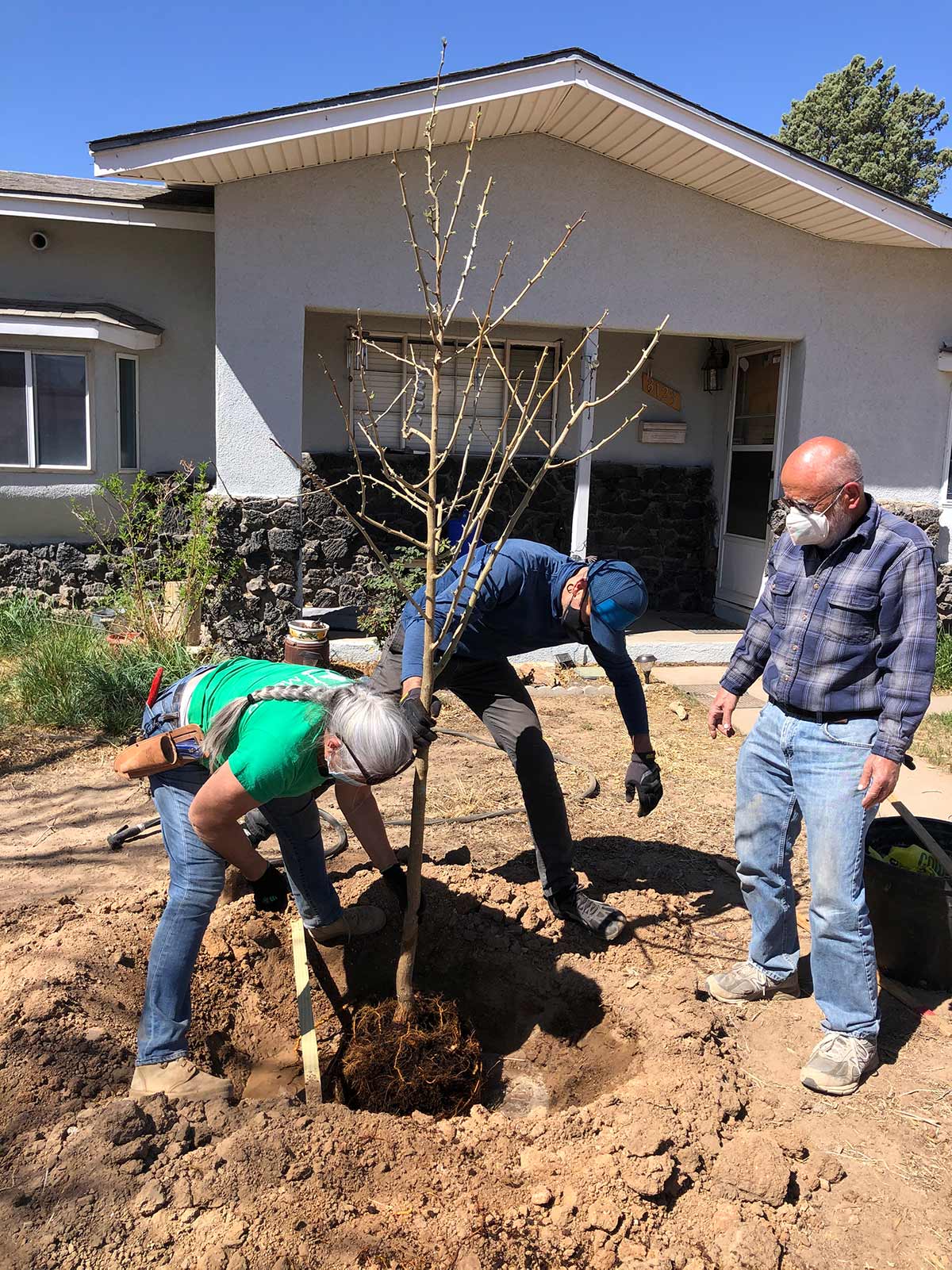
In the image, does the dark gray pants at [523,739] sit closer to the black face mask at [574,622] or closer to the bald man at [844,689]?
the black face mask at [574,622]

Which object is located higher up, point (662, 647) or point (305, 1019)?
point (662, 647)

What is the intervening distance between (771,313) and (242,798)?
26.2 feet

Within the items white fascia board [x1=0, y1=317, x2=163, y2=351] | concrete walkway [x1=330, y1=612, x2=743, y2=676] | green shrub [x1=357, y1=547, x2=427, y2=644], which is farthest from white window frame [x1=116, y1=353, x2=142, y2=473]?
green shrub [x1=357, y1=547, x2=427, y2=644]

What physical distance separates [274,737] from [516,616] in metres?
1.45

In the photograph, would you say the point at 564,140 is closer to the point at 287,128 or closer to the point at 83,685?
the point at 287,128

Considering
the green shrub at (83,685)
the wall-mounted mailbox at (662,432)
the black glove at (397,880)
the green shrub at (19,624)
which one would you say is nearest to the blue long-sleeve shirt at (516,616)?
the black glove at (397,880)

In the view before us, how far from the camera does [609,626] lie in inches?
147

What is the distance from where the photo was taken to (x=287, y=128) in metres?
7.27

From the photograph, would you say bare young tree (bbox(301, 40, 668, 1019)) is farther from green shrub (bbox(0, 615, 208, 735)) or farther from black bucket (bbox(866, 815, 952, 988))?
green shrub (bbox(0, 615, 208, 735))

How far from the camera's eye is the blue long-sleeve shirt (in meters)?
3.85

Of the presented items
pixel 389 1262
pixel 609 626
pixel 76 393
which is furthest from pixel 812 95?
pixel 389 1262

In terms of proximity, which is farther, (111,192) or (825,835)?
(111,192)

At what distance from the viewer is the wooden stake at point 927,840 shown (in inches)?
143

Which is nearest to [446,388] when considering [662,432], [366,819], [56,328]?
[662,432]
